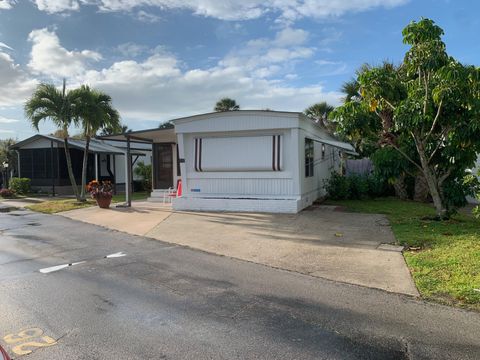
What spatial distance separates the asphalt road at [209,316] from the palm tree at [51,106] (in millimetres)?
10645

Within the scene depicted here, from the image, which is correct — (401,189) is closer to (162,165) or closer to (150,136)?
(162,165)

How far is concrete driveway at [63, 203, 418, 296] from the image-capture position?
6004 mm

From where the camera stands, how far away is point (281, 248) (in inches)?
299

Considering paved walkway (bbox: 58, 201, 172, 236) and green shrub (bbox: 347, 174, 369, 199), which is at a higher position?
Answer: green shrub (bbox: 347, 174, 369, 199)

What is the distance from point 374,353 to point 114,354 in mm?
2215

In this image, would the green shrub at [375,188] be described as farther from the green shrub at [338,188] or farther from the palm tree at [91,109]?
the palm tree at [91,109]

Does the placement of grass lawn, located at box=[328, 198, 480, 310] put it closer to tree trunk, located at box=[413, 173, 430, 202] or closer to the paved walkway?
tree trunk, located at box=[413, 173, 430, 202]

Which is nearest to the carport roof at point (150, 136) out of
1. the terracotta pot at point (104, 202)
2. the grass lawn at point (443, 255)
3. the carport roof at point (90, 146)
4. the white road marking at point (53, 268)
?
the terracotta pot at point (104, 202)

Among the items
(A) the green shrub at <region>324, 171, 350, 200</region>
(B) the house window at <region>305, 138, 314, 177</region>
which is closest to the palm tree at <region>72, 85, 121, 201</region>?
(B) the house window at <region>305, 138, 314, 177</region>

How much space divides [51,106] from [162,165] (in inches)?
198

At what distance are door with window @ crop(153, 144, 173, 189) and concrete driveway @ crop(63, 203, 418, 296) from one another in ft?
14.8

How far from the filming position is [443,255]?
648 cm

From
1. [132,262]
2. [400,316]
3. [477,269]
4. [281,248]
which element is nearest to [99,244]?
[132,262]

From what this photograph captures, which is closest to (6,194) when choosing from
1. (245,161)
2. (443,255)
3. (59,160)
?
(59,160)
